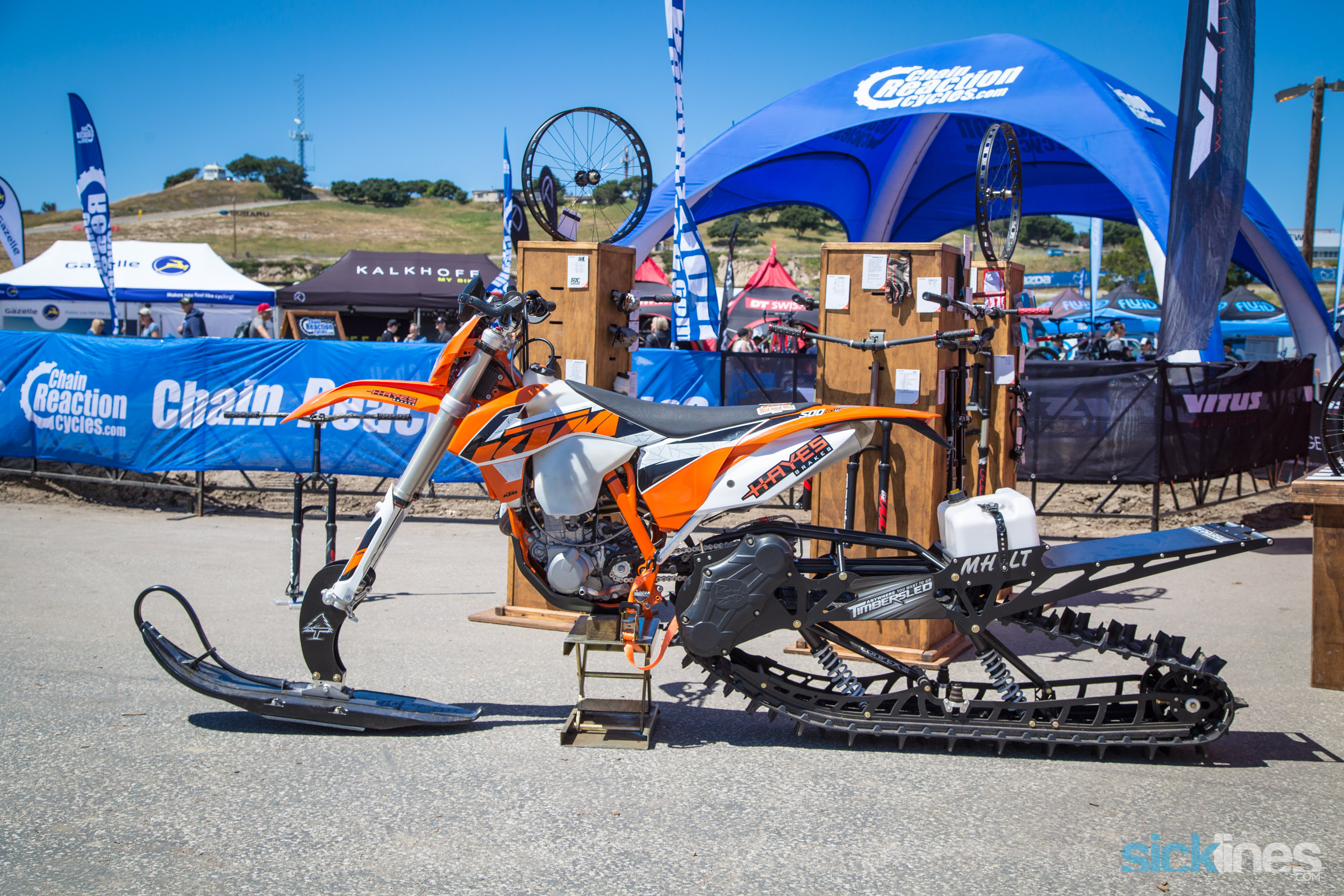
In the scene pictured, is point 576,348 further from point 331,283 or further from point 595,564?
point 331,283

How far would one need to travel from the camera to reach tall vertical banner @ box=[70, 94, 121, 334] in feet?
47.1

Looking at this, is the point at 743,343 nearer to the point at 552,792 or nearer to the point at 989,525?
the point at 989,525

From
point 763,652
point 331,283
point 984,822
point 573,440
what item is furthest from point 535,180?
point 331,283

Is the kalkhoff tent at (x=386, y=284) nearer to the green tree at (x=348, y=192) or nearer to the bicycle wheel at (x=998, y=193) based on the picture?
the bicycle wheel at (x=998, y=193)

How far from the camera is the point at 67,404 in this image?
10.8 m

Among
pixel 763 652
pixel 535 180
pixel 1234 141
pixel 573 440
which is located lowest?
pixel 763 652

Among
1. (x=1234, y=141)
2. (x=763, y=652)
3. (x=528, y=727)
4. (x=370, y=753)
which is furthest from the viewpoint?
(x=1234, y=141)

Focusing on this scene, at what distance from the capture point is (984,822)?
141 inches

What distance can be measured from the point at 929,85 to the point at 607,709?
12437 mm

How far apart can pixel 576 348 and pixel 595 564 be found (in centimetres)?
216

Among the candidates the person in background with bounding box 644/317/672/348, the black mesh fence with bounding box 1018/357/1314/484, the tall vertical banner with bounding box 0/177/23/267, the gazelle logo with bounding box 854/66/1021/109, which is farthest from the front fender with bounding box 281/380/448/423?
the tall vertical banner with bounding box 0/177/23/267

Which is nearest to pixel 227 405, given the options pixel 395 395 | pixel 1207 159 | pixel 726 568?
pixel 395 395

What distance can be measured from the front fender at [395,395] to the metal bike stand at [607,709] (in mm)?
1231

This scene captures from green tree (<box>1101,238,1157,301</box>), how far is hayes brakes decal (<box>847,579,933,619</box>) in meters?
55.4
